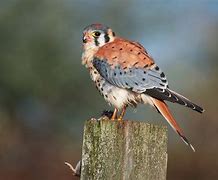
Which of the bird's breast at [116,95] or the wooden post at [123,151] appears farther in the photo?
the bird's breast at [116,95]

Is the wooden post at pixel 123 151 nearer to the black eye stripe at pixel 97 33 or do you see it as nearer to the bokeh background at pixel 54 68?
the black eye stripe at pixel 97 33

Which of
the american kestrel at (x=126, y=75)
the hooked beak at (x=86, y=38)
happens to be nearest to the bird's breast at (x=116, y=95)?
the american kestrel at (x=126, y=75)

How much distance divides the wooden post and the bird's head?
2.24 meters

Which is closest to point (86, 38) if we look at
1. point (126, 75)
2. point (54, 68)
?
point (126, 75)

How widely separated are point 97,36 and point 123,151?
7.94 ft

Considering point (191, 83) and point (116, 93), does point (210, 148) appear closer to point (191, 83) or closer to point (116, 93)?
point (191, 83)

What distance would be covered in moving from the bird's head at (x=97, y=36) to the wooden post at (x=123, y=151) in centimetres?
224

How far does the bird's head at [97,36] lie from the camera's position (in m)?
5.86

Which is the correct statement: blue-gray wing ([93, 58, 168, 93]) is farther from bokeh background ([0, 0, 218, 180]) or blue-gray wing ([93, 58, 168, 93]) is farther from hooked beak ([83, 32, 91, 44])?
bokeh background ([0, 0, 218, 180])

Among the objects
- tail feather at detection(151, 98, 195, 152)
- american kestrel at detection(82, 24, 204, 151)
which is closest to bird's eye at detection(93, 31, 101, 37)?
american kestrel at detection(82, 24, 204, 151)

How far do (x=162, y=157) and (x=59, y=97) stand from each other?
19.6 meters

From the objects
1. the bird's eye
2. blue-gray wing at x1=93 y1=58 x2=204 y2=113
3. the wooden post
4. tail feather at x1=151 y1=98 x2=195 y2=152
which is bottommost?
the wooden post

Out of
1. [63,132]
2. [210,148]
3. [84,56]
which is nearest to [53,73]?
[63,132]

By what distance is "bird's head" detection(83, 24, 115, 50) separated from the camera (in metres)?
5.86
